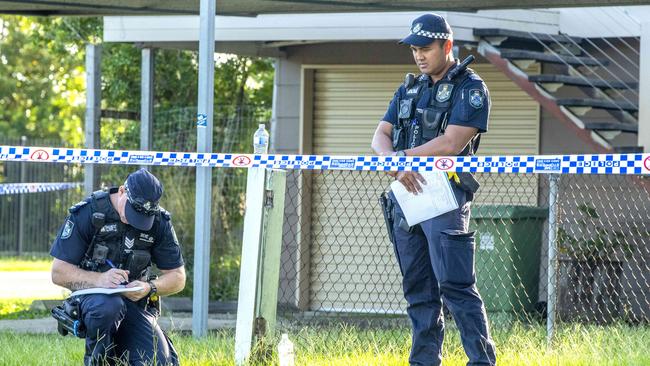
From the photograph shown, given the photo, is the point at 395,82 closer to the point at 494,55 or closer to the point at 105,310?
the point at 494,55

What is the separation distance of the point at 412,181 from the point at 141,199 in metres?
1.46

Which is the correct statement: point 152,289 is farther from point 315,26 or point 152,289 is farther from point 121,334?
point 315,26

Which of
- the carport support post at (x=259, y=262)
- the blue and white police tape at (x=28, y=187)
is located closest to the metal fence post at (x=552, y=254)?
the carport support post at (x=259, y=262)

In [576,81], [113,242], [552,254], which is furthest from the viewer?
[576,81]

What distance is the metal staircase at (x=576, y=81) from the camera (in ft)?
35.1

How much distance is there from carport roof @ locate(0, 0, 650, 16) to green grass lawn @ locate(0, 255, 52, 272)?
974 centimetres

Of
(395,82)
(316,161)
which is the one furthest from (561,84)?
(316,161)

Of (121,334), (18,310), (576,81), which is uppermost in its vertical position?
(576,81)

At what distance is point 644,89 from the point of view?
10.2m

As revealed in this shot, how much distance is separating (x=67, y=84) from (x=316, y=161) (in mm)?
26179

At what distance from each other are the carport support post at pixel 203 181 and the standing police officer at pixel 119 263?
1.64 meters

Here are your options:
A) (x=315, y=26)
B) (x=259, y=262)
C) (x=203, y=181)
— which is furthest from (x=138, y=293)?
(x=315, y=26)

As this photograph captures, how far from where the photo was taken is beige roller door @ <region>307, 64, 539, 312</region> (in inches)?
481

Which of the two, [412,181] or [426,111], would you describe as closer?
[412,181]
